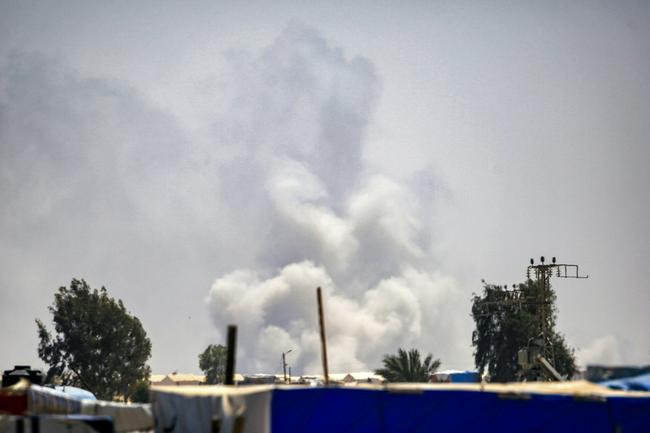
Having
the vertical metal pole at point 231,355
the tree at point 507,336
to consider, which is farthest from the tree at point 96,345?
the vertical metal pole at point 231,355

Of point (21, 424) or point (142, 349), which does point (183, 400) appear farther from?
point (142, 349)

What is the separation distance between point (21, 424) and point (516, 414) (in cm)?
1267

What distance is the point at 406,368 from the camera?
93500 millimetres

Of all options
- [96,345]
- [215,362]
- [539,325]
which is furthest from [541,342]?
[215,362]

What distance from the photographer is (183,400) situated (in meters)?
27.3

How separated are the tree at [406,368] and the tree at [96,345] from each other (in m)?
41.8

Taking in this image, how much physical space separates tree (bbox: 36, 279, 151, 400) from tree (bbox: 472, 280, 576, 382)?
41413mm

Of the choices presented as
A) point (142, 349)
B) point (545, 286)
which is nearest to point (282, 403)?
point (545, 286)

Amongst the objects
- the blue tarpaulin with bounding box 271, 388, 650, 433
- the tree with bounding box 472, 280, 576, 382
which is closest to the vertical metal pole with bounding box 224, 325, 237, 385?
the blue tarpaulin with bounding box 271, 388, 650, 433

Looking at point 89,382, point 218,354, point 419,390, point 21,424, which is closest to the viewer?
point 21,424

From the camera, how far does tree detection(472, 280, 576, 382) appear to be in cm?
11431

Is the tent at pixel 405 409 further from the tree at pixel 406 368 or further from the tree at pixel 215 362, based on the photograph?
the tree at pixel 215 362

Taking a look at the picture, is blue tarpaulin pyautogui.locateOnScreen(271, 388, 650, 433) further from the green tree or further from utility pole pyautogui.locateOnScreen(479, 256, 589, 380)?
the green tree

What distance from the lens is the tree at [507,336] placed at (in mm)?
114312
